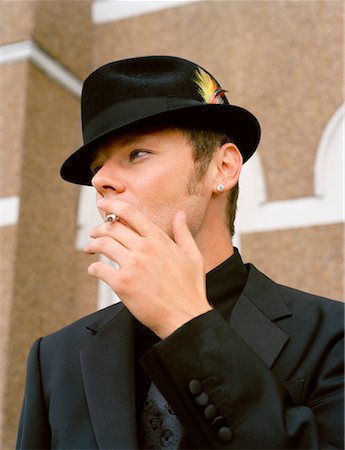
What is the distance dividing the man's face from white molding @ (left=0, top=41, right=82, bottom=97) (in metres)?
4.02

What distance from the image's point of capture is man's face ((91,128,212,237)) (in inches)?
62.5

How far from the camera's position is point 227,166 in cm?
180

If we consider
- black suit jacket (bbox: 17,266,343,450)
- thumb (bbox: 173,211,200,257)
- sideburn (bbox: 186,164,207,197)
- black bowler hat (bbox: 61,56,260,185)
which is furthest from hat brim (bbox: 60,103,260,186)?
black suit jacket (bbox: 17,266,343,450)

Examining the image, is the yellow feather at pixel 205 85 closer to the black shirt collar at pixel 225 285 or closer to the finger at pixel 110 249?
the black shirt collar at pixel 225 285

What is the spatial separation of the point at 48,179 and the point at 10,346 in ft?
4.64

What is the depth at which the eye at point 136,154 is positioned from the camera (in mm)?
1633

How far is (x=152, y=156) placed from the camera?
1628mm

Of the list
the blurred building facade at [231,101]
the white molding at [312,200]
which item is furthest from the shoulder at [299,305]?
the white molding at [312,200]

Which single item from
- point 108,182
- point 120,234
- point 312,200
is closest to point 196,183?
point 108,182

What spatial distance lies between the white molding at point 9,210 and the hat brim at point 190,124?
3284 millimetres

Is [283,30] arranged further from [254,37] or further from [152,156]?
[152,156]

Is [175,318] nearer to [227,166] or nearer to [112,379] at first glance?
[112,379]

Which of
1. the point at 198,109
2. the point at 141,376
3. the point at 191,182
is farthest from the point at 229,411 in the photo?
the point at 198,109

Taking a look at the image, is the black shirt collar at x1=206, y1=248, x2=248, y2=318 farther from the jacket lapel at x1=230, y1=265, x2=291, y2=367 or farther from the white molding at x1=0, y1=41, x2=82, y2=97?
the white molding at x1=0, y1=41, x2=82, y2=97
